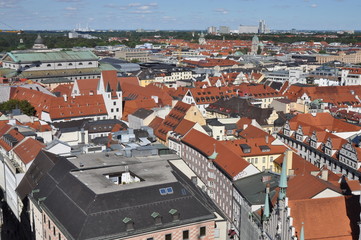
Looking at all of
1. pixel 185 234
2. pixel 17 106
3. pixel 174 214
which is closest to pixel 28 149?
pixel 174 214

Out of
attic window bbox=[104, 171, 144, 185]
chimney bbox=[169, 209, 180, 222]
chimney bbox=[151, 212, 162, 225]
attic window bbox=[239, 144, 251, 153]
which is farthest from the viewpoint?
attic window bbox=[239, 144, 251, 153]

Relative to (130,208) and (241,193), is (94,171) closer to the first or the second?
(130,208)

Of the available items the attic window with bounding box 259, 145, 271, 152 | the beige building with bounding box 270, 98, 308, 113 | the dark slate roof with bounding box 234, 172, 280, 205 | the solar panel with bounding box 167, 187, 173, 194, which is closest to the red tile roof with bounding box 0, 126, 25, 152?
the dark slate roof with bounding box 234, 172, 280, 205

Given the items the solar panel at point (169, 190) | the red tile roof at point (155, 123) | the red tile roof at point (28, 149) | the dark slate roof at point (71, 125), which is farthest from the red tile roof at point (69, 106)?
the solar panel at point (169, 190)

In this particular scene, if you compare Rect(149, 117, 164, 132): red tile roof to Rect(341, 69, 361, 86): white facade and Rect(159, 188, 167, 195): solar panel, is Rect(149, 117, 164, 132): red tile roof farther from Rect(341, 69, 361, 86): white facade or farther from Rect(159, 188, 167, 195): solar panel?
Rect(341, 69, 361, 86): white facade

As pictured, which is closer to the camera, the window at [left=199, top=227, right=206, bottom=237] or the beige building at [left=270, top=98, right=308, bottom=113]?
the window at [left=199, top=227, right=206, bottom=237]

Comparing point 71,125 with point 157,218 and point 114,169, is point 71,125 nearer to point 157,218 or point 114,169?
point 114,169

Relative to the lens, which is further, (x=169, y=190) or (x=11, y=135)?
(x=11, y=135)
